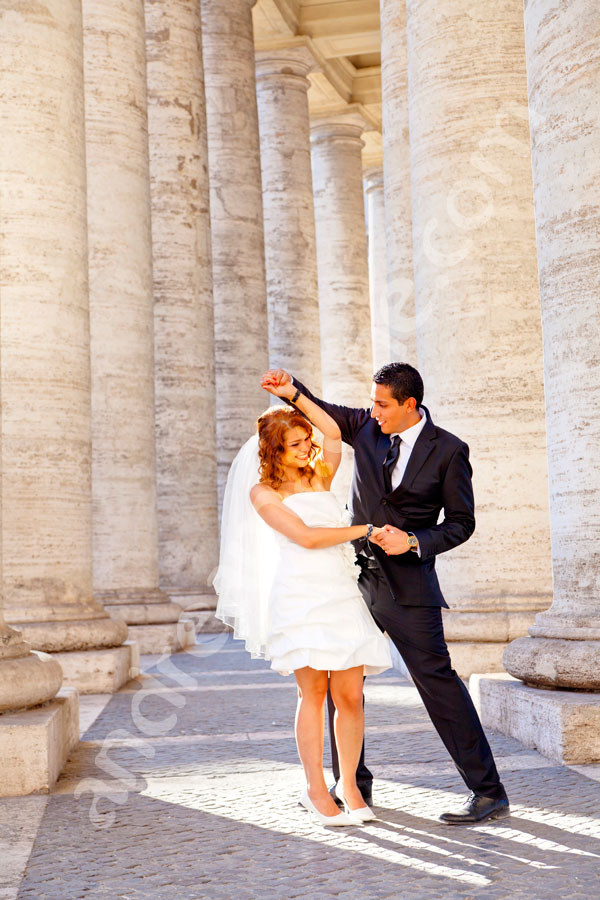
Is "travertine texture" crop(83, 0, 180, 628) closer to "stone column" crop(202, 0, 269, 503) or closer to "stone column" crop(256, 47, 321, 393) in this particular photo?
"stone column" crop(202, 0, 269, 503)

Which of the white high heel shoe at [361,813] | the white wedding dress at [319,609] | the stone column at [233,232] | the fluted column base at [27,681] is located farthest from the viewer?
the stone column at [233,232]

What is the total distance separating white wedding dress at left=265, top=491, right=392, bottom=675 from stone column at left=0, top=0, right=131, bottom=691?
8797 mm

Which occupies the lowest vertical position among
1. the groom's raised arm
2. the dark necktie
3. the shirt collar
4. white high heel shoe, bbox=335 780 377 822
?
white high heel shoe, bbox=335 780 377 822

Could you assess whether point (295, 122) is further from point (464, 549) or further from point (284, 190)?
point (464, 549)

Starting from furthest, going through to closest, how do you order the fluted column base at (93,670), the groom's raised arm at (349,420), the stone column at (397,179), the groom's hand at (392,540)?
1. the stone column at (397,179)
2. the fluted column base at (93,670)
3. the groom's raised arm at (349,420)
4. the groom's hand at (392,540)

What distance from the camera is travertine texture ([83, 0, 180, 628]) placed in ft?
90.4

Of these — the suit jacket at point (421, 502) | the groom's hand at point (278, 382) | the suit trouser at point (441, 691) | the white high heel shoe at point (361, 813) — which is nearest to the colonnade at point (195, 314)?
the suit trouser at point (441, 691)

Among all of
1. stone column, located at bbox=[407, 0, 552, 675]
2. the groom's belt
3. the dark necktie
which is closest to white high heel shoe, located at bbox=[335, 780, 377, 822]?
the groom's belt

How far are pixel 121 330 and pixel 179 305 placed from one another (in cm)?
776

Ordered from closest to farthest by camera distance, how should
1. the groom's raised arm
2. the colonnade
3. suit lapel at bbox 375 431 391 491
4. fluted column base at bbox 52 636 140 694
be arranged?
suit lapel at bbox 375 431 391 491 < the groom's raised arm < the colonnade < fluted column base at bbox 52 636 140 694

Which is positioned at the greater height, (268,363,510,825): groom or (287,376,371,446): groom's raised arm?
(287,376,371,446): groom's raised arm

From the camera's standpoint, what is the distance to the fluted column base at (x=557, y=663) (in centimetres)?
1348

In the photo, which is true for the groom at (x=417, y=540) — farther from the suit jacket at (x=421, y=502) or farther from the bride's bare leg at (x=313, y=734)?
the bride's bare leg at (x=313, y=734)

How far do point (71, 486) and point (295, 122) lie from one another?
36.2 metres
